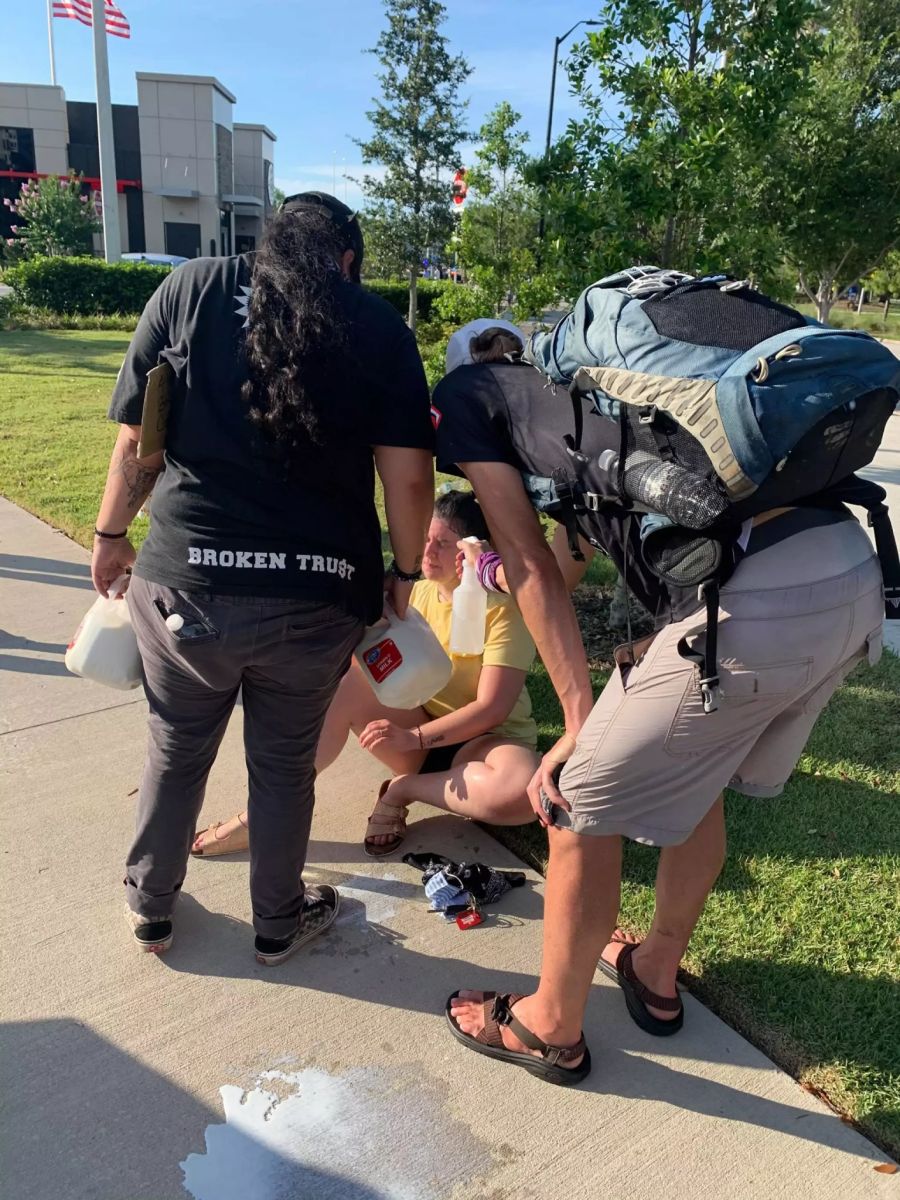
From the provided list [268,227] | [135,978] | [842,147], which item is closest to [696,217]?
[268,227]

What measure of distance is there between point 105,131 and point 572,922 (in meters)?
23.7

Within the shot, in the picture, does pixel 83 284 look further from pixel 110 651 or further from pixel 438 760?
pixel 110 651

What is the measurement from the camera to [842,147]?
14.3 m

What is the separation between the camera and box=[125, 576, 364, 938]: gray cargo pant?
2004 millimetres

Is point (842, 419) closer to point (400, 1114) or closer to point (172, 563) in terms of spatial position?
point (172, 563)

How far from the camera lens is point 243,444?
1.90 metres

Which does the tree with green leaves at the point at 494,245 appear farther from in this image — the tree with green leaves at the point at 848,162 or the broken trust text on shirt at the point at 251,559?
the tree with green leaves at the point at 848,162

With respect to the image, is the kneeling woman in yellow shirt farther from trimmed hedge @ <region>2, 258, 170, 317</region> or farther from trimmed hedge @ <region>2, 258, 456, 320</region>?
trimmed hedge @ <region>2, 258, 170, 317</region>

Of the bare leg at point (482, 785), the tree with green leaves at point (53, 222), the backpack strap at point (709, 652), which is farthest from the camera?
the tree with green leaves at point (53, 222)

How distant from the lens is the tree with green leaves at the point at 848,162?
1396 centimetres

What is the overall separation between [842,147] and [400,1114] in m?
16.3

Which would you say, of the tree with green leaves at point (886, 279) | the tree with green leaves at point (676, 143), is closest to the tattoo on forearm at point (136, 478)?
the tree with green leaves at point (676, 143)

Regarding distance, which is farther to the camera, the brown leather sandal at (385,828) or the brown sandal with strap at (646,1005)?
the brown leather sandal at (385,828)

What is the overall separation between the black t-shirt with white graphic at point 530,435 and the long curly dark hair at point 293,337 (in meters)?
0.26
